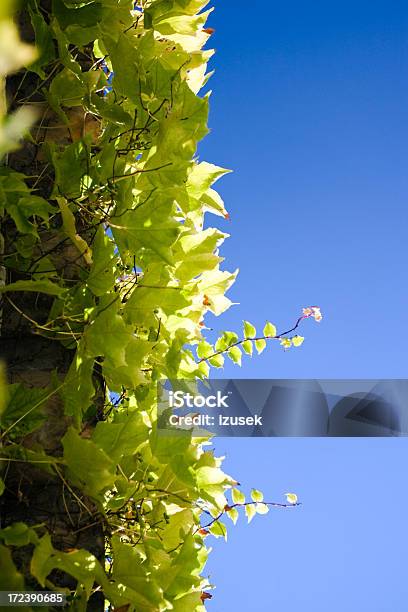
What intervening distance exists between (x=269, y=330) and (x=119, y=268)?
737 mm

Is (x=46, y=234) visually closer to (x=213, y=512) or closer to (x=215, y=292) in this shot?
(x=215, y=292)

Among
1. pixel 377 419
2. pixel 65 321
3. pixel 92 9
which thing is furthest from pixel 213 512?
pixel 377 419

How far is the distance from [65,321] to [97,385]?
0.35ft

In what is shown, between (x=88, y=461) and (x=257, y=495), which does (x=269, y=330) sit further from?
(x=88, y=461)

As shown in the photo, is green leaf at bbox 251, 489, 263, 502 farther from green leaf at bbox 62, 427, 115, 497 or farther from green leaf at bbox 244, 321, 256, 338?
green leaf at bbox 62, 427, 115, 497

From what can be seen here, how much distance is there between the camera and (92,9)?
850mm

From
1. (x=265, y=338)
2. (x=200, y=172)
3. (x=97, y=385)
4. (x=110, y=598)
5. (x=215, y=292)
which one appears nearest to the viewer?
(x=110, y=598)

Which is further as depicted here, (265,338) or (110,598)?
(265,338)

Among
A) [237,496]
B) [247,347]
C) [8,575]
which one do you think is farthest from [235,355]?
[8,575]

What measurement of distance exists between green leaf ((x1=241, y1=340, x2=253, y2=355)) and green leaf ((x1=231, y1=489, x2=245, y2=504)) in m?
Answer: 0.31

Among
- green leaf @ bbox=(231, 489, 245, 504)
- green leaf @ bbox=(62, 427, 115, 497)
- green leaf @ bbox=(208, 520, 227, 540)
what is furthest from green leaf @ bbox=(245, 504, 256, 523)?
green leaf @ bbox=(62, 427, 115, 497)

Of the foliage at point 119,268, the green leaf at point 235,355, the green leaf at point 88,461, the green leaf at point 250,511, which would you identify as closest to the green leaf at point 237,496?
the green leaf at point 250,511

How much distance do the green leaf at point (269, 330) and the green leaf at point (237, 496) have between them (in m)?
0.36

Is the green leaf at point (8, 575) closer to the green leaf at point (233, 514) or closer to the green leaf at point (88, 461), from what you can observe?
the green leaf at point (88, 461)
